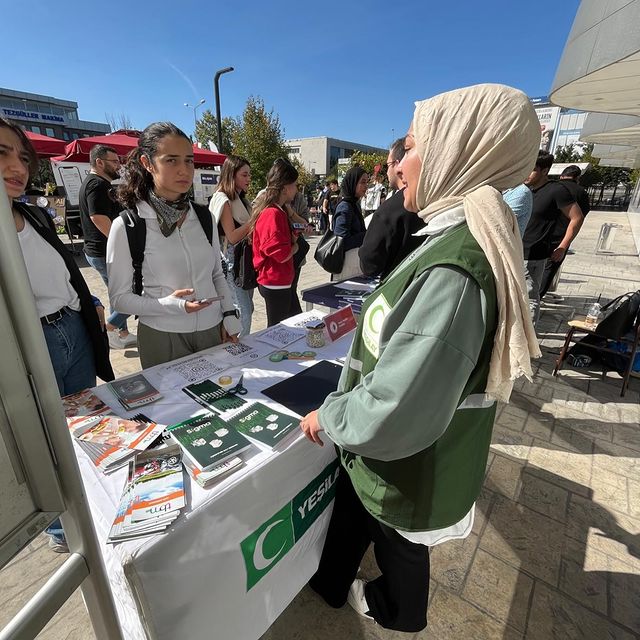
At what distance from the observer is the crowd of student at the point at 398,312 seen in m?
0.79

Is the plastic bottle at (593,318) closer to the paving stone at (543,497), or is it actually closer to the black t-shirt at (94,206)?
the paving stone at (543,497)

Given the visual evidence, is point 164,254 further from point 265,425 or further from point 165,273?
point 265,425

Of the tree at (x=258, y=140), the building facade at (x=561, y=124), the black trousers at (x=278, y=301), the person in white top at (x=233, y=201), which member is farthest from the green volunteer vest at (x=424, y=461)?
the building facade at (x=561, y=124)

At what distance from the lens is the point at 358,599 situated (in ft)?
4.99

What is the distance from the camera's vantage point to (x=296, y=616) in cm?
154

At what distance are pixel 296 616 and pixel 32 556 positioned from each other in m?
1.41

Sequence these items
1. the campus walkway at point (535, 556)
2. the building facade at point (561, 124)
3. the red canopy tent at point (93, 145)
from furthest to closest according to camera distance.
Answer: the building facade at point (561, 124) → the red canopy tent at point (93, 145) → the campus walkway at point (535, 556)

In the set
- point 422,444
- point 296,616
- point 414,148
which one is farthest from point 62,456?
point 296,616

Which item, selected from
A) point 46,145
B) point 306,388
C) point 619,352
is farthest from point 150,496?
point 46,145

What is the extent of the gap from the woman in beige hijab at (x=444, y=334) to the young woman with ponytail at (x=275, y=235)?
1.83m

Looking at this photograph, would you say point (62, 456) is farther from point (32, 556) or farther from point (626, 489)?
point (626, 489)

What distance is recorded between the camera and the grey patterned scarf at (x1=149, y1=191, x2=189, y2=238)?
66.7 inches

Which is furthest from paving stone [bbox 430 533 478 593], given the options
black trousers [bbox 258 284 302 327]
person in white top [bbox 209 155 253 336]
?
person in white top [bbox 209 155 253 336]

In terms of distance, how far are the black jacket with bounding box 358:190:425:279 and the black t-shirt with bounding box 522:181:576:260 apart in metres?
2.34
